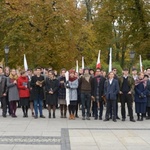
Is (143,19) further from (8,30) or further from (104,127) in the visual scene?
(104,127)

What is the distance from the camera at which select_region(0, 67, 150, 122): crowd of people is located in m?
14.5

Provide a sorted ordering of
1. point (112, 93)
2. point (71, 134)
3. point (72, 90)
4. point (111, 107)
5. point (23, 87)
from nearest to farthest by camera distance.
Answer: point (71, 134), point (112, 93), point (111, 107), point (72, 90), point (23, 87)

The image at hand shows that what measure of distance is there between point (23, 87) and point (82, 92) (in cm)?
233

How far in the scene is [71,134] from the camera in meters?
10.9

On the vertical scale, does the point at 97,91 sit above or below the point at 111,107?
above

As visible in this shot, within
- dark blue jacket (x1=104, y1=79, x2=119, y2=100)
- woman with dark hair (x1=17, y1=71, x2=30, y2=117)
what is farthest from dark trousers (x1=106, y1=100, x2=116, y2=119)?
woman with dark hair (x1=17, y1=71, x2=30, y2=117)

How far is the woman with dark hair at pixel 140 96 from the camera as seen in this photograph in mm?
14734

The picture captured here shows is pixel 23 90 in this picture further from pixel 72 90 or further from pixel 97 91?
pixel 97 91

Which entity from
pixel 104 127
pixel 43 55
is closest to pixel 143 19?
pixel 43 55

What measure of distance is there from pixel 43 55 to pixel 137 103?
48.7 feet

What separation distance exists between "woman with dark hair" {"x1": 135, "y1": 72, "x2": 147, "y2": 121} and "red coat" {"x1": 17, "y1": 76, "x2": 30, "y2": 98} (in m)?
4.26

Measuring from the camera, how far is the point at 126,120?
1459 cm

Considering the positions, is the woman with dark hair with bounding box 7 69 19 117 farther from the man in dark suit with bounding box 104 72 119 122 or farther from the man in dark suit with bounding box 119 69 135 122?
the man in dark suit with bounding box 119 69 135 122

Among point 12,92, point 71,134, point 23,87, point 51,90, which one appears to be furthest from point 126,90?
point 12,92
